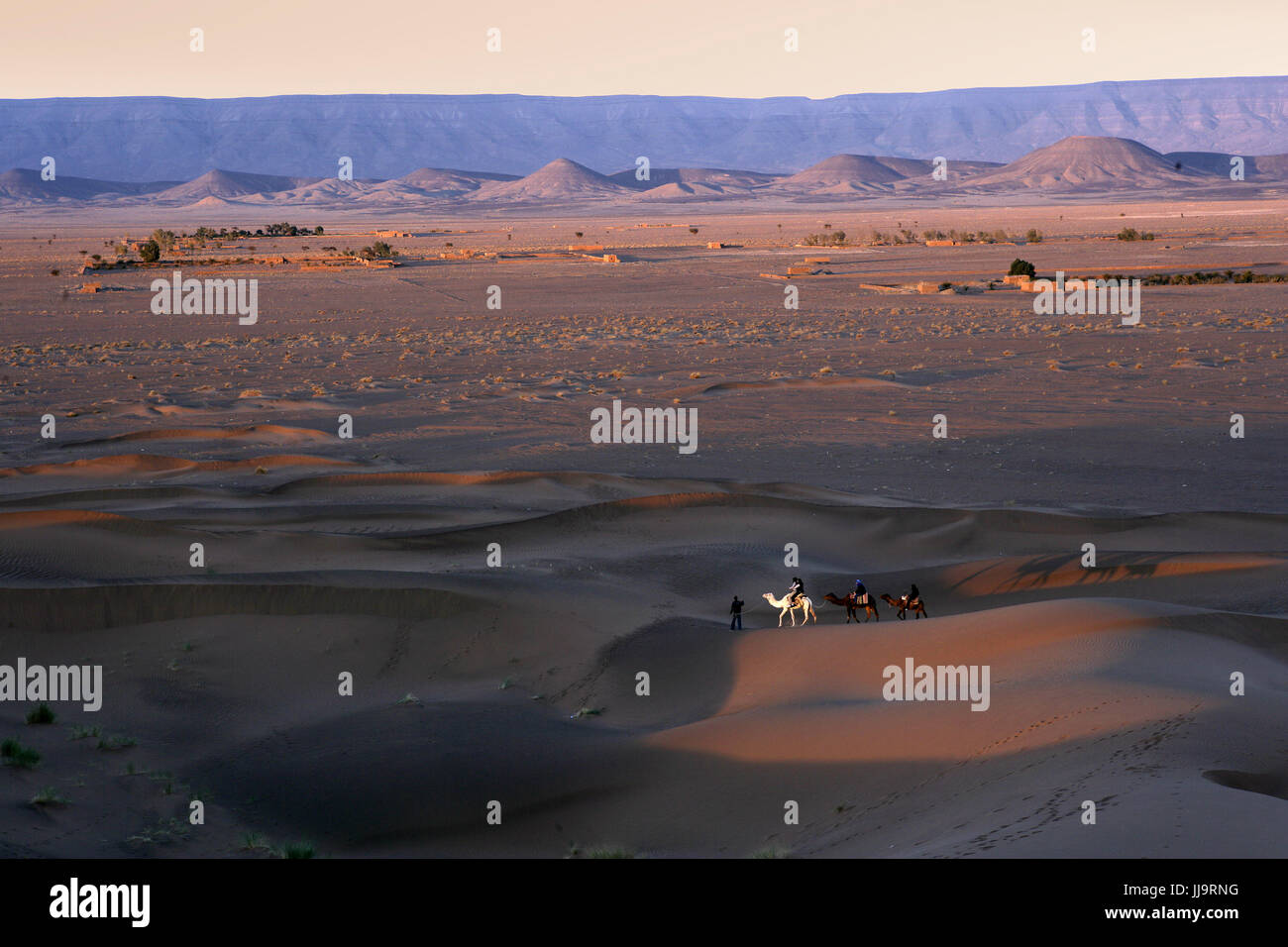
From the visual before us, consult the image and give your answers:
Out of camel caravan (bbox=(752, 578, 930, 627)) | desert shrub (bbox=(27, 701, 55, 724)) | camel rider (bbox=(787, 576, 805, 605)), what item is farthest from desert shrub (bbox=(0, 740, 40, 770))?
camel rider (bbox=(787, 576, 805, 605))

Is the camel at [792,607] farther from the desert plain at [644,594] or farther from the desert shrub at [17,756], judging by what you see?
the desert shrub at [17,756]

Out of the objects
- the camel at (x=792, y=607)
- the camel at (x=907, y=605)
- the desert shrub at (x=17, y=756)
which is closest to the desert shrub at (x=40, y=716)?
the desert shrub at (x=17, y=756)

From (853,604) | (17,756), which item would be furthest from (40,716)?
(853,604)

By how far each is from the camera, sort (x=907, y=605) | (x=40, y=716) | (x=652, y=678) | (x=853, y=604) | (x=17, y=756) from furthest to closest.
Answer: (x=907, y=605), (x=853, y=604), (x=652, y=678), (x=40, y=716), (x=17, y=756)

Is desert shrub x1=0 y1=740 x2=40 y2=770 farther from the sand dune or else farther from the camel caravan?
the camel caravan

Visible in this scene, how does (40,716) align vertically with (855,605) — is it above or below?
below

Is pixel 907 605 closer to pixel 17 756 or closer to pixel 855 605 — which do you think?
pixel 855 605

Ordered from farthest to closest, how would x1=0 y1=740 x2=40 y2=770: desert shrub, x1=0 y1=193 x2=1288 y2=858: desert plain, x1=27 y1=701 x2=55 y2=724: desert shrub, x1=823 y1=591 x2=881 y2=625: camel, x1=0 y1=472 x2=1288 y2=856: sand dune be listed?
x1=823 y1=591 x2=881 y2=625: camel
x1=27 y1=701 x2=55 y2=724: desert shrub
x1=0 y1=740 x2=40 y2=770: desert shrub
x1=0 y1=193 x2=1288 y2=858: desert plain
x1=0 y1=472 x2=1288 y2=856: sand dune
